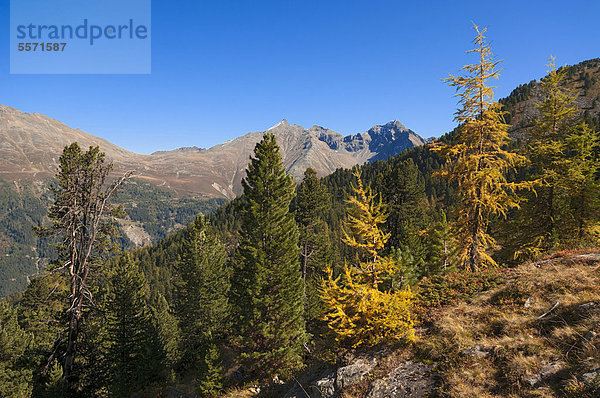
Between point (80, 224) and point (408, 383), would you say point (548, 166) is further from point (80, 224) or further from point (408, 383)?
point (80, 224)

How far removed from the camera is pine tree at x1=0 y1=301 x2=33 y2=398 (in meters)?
26.0

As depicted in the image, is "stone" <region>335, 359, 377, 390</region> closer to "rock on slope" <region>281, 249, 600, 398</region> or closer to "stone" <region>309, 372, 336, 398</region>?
"rock on slope" <region>281, 249, 600, 398</region>

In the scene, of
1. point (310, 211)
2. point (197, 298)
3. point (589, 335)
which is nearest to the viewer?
point (589, 335)

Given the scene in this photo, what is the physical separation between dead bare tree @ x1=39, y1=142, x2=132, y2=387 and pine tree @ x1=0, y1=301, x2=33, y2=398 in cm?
1594

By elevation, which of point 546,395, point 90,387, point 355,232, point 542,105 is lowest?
point 90,387

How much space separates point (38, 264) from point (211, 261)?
22379mm

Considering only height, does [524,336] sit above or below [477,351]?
above

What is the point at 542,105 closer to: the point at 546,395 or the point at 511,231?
the point at 511,231

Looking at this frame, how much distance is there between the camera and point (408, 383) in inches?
334

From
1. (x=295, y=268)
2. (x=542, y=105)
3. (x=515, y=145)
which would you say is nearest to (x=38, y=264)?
(x=295, y=268)

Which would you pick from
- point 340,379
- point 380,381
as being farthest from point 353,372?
point 380,381

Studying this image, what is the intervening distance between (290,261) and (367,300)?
478 inches

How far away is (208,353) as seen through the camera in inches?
871

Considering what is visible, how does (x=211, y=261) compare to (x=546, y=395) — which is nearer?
(x=546, y=395)
